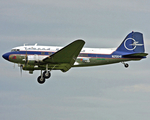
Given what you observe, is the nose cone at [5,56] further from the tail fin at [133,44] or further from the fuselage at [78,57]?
the tail fin at [133,44]

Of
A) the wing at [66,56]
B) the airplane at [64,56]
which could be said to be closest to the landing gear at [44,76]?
the airplane at [64,56]

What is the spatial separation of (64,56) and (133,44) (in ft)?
31.9

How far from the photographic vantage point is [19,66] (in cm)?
3803

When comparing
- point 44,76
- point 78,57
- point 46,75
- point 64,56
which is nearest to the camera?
point 64,56

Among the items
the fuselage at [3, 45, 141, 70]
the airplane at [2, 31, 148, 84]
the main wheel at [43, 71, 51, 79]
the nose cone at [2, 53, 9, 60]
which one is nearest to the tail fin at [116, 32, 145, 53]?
the airplane at [2, 31, 148, 84]

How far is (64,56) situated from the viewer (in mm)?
35688

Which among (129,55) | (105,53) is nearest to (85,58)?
(105,53)

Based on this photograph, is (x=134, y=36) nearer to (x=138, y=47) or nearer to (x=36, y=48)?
(x=138, y=47)

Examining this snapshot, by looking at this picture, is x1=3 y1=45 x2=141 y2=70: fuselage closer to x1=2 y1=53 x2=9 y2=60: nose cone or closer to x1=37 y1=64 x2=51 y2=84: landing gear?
x1=2 y1=53 x2=9 y2=60: nose cone

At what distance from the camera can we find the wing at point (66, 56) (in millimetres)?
34178

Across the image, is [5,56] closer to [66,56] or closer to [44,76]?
[44,76]

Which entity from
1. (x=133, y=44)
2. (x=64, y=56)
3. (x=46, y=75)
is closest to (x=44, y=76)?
(x=46, y=75)

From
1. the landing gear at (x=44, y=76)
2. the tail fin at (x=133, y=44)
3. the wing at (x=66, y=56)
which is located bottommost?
the landing gear at (x=44, y=76)

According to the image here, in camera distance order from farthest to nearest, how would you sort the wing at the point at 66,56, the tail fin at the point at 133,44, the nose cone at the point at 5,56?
the tail fin at the point at 133,44 < the nose cone at the point at 5,56 < the wing at the point at 66,56
